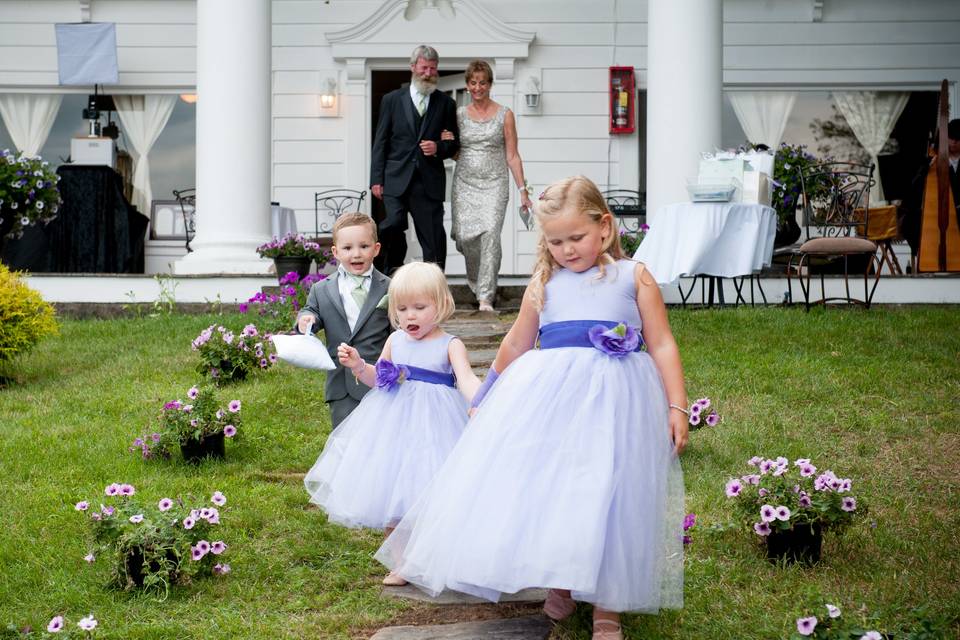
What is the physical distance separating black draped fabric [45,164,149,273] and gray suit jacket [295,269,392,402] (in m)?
8.76

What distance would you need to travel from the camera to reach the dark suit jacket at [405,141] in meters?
8.20

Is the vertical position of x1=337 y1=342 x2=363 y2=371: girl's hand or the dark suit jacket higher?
the dark suit jacket

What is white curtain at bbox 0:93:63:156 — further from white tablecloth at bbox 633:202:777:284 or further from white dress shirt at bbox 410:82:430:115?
white tablecloth at bbox 633:202:777:284

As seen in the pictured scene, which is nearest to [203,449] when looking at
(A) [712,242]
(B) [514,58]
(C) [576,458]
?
(C) [576,458]

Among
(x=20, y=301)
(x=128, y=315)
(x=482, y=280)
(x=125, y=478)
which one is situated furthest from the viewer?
(x=128, y=315)

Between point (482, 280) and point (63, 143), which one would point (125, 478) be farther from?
point (63, 143)

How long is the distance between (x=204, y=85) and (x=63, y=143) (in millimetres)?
5103

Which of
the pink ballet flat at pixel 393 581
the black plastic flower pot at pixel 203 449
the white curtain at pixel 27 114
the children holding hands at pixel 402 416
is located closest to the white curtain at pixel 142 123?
the white curtain at pixel 27 114

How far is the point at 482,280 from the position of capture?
341 inches

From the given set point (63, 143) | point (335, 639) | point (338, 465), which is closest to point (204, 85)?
point (63, 143)

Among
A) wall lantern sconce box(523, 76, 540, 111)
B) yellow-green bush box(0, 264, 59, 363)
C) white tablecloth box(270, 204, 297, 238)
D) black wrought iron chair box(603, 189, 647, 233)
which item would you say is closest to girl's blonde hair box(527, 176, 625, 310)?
yellow-green bush box(0, 264, 59, 363)

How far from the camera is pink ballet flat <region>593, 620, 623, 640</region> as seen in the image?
3.05 m

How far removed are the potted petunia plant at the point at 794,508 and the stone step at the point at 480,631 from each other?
3.05 ft
